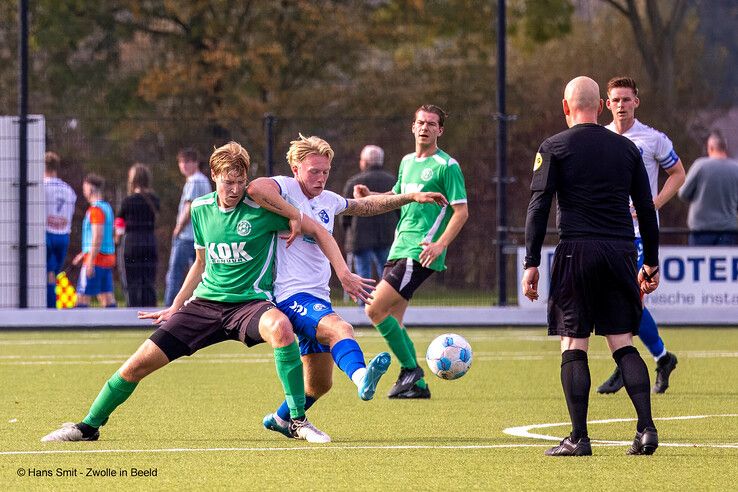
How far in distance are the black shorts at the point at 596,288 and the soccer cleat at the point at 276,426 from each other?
1655mm

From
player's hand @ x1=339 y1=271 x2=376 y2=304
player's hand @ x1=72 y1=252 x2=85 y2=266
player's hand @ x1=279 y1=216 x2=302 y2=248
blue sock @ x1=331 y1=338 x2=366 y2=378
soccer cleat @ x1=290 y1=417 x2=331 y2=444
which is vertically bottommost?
soccer cleat @ x1=290 y1=417 x2=331 y2=444

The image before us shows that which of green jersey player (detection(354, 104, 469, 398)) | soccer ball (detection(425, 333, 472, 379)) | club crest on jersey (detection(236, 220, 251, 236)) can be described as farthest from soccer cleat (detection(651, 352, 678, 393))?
club crest on jersey (detection(236, 220, 251, 236))

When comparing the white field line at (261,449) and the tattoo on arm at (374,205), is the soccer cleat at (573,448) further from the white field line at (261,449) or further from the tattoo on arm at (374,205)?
the tattoo on arm at (374,205)

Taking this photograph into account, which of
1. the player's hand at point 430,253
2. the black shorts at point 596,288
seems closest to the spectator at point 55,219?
the player's hand at point 430,253

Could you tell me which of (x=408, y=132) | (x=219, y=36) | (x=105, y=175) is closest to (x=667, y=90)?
(x=219, y=36)

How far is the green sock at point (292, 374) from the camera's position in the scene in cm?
810

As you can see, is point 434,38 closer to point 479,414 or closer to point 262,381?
point 262,381

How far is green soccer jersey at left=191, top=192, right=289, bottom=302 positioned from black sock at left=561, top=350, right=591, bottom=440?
5.54 ft

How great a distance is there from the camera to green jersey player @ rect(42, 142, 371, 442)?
26.6 feet

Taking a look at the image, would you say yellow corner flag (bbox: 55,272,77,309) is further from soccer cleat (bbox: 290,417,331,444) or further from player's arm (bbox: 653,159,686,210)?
soccer cleat (bbox: 290,417,331,444)

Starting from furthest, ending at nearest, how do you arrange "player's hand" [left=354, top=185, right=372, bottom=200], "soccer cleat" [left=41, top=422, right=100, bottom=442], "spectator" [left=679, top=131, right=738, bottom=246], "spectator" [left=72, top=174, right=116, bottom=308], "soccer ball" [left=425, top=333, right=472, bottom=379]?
1. "spectator" [left=72, top=174, right=116, bottom=308]
2. "spectator" [left=679, top=131, right=738, bottom=246]
3. "player's hand" [left=354, top=185, right=372, bottom=200]
4. "soccer ball" [left=425, top=333, right=472, bottom=379]
5. "soccer cleat" [left=41, top=422, right=100, bottom=442]

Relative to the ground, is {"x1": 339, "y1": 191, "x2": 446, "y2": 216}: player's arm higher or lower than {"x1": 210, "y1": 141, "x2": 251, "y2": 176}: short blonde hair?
lower

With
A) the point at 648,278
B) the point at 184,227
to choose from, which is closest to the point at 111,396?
the point at 648,278

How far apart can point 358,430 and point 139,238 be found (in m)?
10.5
